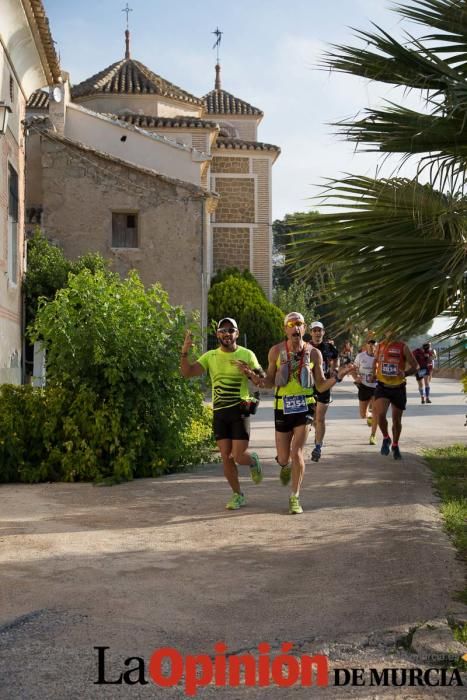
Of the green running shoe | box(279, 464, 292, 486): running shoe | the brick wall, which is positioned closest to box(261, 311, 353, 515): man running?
box(279, 464, 292, 486): running shoe

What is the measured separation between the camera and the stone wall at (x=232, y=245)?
151 ft

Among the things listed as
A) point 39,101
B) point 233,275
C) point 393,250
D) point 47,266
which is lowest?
point 393,250

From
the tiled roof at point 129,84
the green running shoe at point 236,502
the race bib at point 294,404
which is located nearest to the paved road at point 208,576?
the green running shoe at point 236,502

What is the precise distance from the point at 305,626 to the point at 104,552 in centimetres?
244

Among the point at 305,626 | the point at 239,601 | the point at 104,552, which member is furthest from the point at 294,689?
the point at 104,552

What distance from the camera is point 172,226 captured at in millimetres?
30406

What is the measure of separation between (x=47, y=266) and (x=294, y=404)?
59.4ft

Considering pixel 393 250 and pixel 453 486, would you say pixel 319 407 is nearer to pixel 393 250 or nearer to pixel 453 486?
pixel 453 486

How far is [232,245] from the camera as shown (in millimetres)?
46281

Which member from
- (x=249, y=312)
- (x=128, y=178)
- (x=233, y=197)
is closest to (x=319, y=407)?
(x=128, y=178)

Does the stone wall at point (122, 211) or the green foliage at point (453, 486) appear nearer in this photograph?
the green foliage at point (453, 486)

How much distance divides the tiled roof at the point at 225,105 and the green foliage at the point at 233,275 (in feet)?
34.5

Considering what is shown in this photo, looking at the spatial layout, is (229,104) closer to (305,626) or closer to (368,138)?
(368,138)

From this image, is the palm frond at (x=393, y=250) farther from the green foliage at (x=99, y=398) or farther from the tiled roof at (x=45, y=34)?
the tiled roof at (x=45, y=34)
